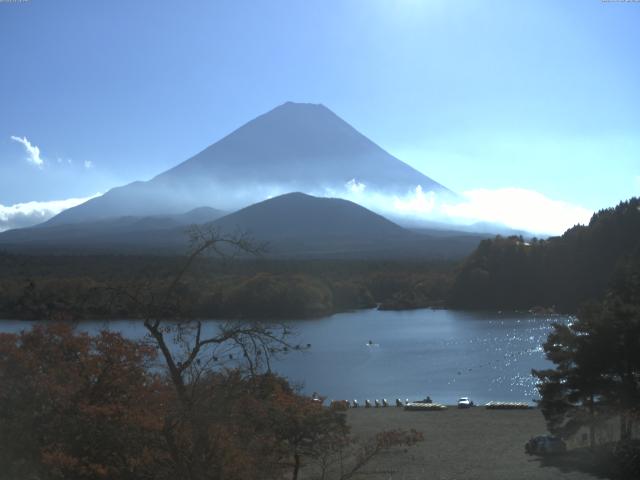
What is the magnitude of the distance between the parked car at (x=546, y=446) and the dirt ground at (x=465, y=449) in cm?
14

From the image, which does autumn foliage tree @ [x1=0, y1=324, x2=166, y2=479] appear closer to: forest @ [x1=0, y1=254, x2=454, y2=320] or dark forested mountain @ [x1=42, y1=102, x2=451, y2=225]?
forest @ [x1=0, y1=254, x2=454, y2=320]

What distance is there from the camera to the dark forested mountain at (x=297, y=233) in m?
61.0

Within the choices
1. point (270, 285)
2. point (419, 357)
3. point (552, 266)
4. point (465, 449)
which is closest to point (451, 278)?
point (552, 266)

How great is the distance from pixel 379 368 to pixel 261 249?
15.9 metres

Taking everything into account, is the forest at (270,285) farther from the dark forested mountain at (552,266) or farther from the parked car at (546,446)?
the parked car at (546,446)

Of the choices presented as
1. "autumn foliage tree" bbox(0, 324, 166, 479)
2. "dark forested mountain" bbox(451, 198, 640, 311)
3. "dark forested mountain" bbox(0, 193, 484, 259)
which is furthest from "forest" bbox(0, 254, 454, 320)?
"dark forested mountain" bbox(0, 193, 484, 259)

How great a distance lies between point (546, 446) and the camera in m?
8.52

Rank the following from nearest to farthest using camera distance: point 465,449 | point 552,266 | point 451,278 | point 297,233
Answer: point 465,449, point 552,266, point 451,278, point 297,233

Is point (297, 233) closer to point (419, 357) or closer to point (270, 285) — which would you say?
point (270, 285)

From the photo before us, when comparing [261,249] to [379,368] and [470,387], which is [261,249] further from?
[379,368]

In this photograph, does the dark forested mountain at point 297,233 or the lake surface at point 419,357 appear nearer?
the lake surface at point 419,357

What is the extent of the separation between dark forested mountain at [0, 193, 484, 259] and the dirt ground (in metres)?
45.3

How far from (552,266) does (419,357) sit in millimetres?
15173

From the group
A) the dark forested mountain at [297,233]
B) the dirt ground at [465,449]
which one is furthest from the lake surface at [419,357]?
the dark forested mountain at [297,233]
